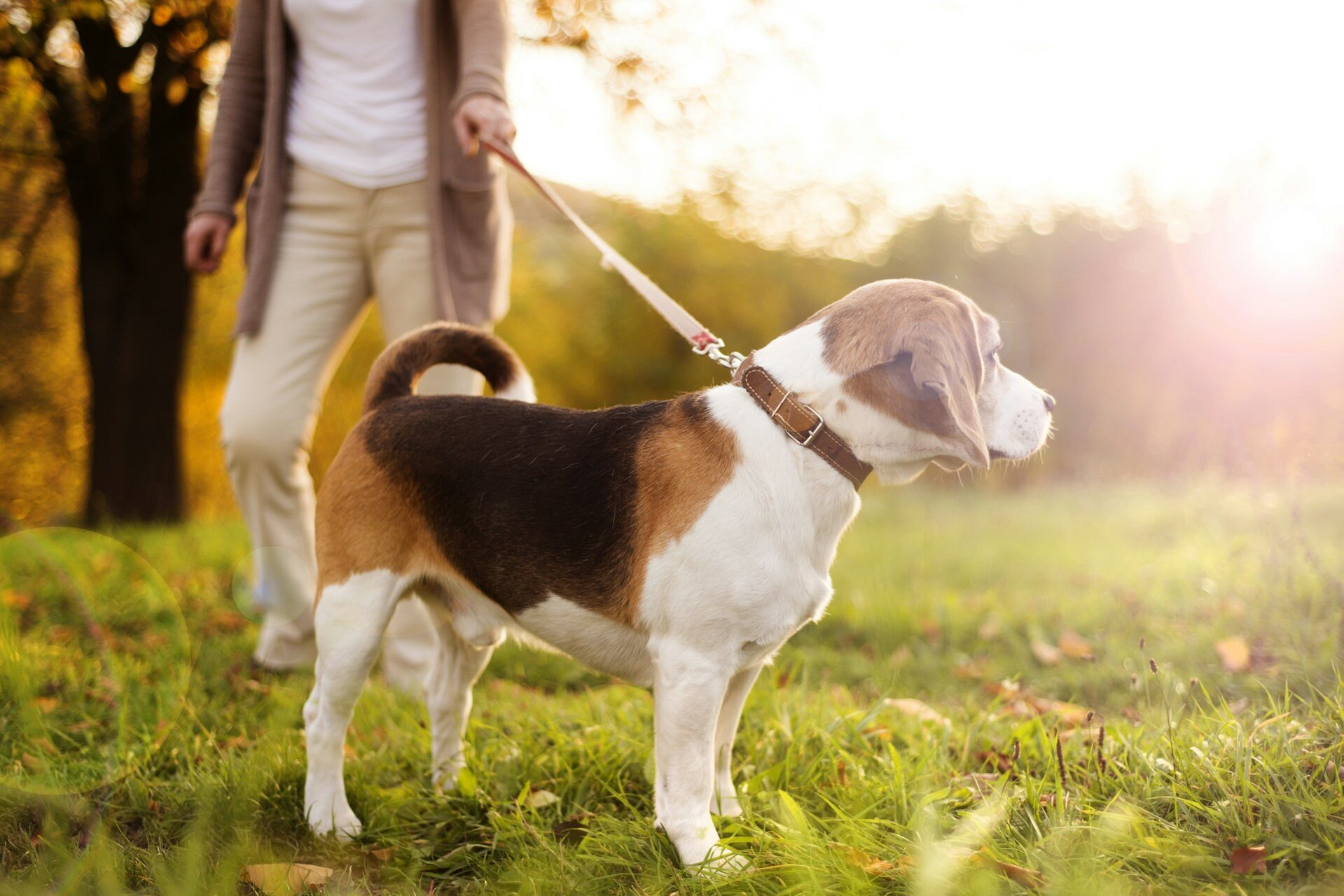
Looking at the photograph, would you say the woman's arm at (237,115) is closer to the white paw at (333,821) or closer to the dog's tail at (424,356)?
the dog's tail at (424,356)

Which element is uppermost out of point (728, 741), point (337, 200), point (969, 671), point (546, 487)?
point (337, 200)

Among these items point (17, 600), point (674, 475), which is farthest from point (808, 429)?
point (17, 600)

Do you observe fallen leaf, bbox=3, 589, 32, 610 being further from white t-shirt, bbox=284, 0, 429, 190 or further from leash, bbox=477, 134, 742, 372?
leash, bbox=477, 134, 742, 372

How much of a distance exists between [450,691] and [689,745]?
40.4 inches

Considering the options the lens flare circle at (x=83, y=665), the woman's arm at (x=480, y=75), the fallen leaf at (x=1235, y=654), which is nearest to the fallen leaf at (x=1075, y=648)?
the fallen leaf at (x=1235, y=654)

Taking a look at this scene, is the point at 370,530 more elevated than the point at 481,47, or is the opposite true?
the point at 481,47

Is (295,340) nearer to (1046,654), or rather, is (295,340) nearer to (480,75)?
(480,75)

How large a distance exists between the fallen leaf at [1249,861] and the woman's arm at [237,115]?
392 centimetres

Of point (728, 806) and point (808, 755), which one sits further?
point (808, 755)

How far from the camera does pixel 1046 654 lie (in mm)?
4461

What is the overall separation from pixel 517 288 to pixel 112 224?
6155 mm

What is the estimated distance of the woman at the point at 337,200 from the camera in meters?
3.56

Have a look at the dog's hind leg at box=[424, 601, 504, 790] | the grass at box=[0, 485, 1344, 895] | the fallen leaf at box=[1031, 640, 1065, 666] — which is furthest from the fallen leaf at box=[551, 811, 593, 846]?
the fallen leaf at box=[1031, 640, 1065, 666]

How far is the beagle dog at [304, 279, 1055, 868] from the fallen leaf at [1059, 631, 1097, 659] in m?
2.21
